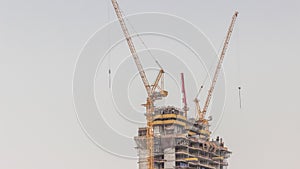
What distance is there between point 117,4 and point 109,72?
136 ft

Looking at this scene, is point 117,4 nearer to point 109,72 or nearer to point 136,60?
point 136,60

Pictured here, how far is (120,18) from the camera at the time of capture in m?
190

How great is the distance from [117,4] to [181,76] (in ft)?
102

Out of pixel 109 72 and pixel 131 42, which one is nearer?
pixel 109 72

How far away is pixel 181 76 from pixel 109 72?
155 ft

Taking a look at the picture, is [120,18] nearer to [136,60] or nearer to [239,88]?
[136,60]

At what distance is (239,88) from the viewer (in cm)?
18788

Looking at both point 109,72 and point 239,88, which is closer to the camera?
point 109,72

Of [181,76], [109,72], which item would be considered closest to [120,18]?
[181,76]

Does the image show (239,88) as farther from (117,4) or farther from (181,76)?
(117,4)

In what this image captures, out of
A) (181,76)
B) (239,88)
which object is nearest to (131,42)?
(181,76)

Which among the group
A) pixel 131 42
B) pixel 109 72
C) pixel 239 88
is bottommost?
pixel 109 72

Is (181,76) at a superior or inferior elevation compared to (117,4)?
inferior

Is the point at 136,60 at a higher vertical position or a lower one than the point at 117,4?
lower
